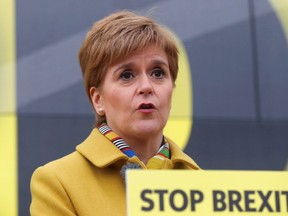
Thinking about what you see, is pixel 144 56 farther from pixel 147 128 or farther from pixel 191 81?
pixel 191 81

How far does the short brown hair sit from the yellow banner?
18.1 inches

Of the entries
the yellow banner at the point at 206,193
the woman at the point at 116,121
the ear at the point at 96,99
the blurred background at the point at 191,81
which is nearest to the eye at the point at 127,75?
the woman at the point at 116,121

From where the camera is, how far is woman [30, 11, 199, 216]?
75.7 inches

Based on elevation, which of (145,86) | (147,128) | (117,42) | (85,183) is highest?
(117,42)

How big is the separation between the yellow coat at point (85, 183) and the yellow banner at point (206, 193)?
31 cm

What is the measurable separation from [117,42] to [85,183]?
35 centimetres

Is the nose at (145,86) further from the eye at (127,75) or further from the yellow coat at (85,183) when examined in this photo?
the yellow coat at (85,183)

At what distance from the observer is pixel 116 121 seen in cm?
200

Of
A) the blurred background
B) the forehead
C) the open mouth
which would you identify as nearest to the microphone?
the open mouth

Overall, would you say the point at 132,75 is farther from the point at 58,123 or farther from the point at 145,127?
the point at 58,123

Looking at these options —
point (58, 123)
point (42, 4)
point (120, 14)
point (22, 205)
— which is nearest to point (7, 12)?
point (42, 4)

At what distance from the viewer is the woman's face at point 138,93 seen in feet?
6.39

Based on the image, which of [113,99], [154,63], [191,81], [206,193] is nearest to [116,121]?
[113,99]

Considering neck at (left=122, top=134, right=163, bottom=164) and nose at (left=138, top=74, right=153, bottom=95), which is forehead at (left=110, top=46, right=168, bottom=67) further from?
neck at (left=122, top=134, right=163, bottom=164)
